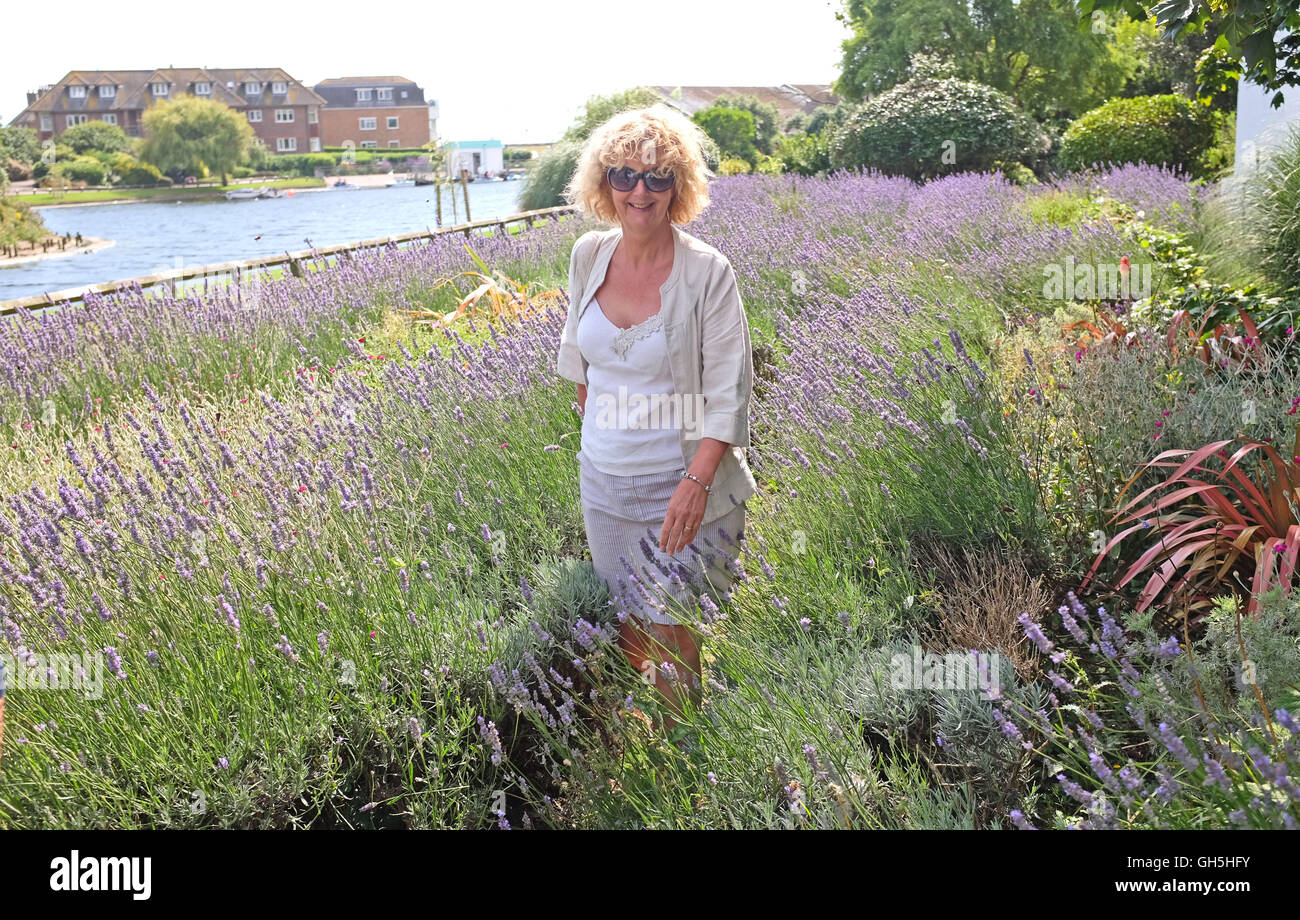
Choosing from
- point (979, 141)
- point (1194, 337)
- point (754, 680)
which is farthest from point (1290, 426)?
point (979, 141)

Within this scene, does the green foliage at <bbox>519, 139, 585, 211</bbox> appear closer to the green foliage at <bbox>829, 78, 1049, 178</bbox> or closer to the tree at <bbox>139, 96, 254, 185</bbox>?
the green foliage at <bbox>829, 78, 1049, 178</bbox>

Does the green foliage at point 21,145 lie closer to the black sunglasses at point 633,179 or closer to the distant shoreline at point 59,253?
the distant shoreline at point 59,253

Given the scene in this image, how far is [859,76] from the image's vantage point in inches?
1114

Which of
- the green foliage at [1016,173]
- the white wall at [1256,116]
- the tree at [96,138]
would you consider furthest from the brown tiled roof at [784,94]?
the white wall at [1256,116]

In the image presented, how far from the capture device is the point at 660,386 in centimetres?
271

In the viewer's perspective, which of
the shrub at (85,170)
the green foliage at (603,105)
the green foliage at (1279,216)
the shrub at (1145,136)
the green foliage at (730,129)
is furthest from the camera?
the shrub at (85,170)

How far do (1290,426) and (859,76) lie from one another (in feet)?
90.8

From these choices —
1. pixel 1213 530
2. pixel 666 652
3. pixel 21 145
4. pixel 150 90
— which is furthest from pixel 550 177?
pixel 150 90

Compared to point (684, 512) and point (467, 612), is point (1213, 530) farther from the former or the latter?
point (467, 612)

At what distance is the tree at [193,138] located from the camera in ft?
320

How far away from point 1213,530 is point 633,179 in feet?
5.57

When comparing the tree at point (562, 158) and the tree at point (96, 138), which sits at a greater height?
the tree at point (96, 138)

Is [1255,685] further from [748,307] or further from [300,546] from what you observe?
[748,307]

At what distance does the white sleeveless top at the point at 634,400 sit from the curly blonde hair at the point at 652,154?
35 centimetres
